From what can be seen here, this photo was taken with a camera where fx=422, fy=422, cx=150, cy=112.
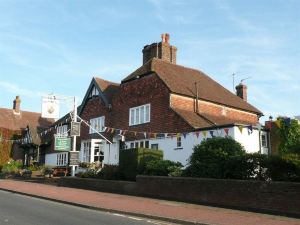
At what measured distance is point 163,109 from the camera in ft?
99.3

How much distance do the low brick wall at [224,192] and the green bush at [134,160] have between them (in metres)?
1.12

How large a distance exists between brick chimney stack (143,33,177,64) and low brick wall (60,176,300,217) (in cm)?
1722

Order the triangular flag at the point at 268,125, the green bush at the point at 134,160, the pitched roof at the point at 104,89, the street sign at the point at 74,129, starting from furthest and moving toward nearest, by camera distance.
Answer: the pitched roof at the point at 104,89 < the street sign at the point at 74,129 < the triangular flag at the point at 268,125 < the green bush at the point at 134,160

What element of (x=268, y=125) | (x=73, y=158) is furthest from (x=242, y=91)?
(x=73, y=158)

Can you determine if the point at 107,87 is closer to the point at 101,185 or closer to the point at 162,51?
the point at 162,51

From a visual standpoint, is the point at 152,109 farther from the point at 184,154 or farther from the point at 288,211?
the point at 288,211

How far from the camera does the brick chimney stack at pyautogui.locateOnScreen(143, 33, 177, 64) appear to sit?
36.5 metres

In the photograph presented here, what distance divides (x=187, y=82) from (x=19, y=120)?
3674 cm

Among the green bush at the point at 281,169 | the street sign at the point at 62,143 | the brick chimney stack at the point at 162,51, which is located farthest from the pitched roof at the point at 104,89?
the green bush at the point at 281,169

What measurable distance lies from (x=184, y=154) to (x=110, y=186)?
663 cm

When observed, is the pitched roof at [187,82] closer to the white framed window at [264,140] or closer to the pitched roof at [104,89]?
the pitched roof at [104,89]

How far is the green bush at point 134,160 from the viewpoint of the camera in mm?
22297

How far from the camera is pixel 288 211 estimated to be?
45.0 feet

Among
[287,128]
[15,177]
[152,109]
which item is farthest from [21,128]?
[287,128]
